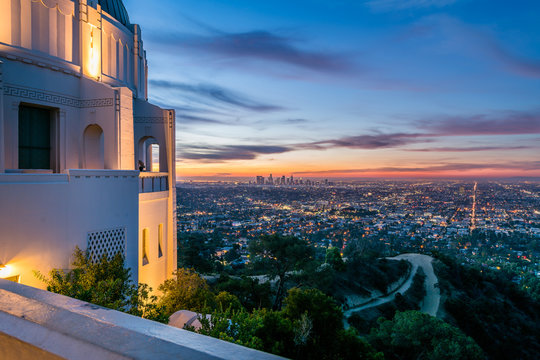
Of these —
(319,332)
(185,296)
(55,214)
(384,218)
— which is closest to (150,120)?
Answer: (55,214)

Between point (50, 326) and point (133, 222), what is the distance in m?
8.46

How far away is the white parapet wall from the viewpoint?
1.28m

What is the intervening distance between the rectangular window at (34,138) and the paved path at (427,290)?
63.8ft

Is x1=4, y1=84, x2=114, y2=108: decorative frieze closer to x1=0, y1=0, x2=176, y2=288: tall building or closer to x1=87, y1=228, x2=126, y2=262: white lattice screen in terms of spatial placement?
x1=0, y1=0, x2=176, y2=288: tall building

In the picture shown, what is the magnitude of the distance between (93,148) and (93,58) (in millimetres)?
2999

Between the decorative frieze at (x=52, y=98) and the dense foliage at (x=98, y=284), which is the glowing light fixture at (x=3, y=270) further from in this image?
the decorative frieze at (x=52, y=98)

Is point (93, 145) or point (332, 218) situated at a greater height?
point (93, 145)

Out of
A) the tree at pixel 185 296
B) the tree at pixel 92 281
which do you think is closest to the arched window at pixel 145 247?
the tree at pixel 185 296

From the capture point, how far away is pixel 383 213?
92938 mm

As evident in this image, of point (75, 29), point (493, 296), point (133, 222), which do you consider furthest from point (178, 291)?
point (493, 296)

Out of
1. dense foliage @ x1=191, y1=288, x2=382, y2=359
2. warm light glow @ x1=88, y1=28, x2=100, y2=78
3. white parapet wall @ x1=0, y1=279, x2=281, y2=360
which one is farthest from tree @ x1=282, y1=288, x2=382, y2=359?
warm light glow @ x1=88, y1=28, x2=100, y2=78

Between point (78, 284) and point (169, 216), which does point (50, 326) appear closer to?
point (78, 284)

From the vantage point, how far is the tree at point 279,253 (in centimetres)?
1961

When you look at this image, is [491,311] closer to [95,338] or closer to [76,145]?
[76,145]
